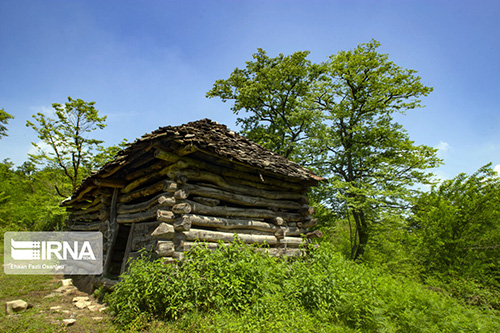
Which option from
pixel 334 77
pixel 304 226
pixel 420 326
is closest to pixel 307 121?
pixel 334 77

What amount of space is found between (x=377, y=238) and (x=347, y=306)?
12.0 metres

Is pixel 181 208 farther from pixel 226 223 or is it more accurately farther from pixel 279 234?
pixel 279 234

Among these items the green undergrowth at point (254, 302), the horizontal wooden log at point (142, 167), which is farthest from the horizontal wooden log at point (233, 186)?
the green undergrowth at point (254, 302)

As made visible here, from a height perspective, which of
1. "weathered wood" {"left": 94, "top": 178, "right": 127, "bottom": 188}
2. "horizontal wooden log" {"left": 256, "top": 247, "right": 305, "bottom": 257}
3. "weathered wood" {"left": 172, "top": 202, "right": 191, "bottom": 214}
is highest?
"weathered wood" {"left": 94, "top": 178, "right": 127, "bottom": 188}

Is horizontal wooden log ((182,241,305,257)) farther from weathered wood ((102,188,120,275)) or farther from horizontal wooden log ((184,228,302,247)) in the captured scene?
weathered wood ((102,188,120,275))

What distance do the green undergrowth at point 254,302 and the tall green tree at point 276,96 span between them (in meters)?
12.8

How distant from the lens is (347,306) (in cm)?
513

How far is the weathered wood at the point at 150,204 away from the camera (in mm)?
5789

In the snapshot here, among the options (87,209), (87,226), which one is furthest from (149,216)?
(87,209)

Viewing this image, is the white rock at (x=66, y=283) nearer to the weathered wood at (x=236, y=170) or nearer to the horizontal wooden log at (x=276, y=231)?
the horizontal wooden log at (x=276, y=231)

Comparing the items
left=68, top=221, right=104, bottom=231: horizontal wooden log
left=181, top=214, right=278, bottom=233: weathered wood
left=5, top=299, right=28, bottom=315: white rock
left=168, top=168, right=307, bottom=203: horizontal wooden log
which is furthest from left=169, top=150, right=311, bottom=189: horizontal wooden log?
left=68, top=221, right=104, bottom=231: horizontal wooden log

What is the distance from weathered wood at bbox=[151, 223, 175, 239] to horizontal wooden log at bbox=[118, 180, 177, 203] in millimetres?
754

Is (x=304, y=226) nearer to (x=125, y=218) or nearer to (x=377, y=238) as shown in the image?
(x=125, y=218)

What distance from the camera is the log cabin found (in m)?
5.79
